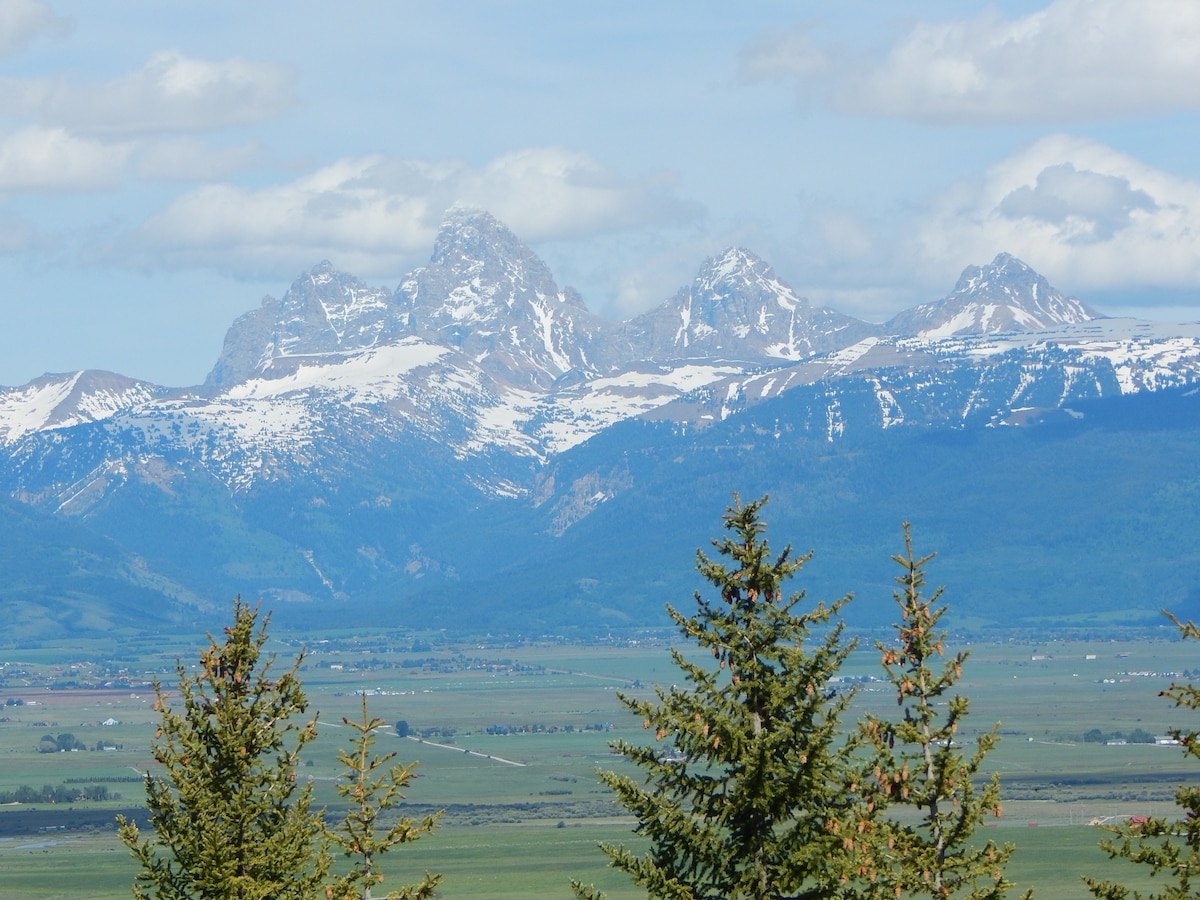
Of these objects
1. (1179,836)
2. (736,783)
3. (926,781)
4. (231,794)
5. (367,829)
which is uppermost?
(231,794)

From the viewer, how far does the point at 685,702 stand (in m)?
31.2

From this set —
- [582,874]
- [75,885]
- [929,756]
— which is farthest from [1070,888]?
[929,756]

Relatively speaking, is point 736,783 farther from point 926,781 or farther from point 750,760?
point 926,781

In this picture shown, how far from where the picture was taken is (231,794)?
3291cm

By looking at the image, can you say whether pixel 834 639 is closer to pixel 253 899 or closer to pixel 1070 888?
pixel 253 899

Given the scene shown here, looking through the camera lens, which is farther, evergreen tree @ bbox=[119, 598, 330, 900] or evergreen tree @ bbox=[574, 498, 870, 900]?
evergreen tree @ bbox=[119, 598, 330, 900]

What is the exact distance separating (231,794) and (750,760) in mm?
8455

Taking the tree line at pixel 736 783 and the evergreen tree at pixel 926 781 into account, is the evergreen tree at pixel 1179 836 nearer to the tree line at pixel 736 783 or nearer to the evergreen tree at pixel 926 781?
the tree line at pixel 736 783

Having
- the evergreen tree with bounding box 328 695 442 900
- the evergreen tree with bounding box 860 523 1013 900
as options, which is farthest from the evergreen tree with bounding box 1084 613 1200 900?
the evergreen tree with bounding box 328 695 442 900

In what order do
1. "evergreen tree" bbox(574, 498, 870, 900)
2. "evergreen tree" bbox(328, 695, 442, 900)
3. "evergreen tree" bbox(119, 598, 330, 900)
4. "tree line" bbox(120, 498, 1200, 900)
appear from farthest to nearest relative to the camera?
Result: "evergreen tree" bbox(328, 695, 442, 900) < "evergreen tree" bbox(119, 598, 330, 900) < "tree line" bbox(120, 498, 1200, 900) < "evergreen tree" bbox(574, 498, 870, 900)

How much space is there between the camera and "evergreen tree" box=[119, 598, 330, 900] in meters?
31.9

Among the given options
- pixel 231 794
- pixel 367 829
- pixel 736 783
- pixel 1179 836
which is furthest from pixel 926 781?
pixel 231 794

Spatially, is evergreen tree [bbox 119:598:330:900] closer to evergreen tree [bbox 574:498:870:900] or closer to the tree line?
the tree line

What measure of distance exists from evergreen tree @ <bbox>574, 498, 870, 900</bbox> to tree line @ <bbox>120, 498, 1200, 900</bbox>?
33mm
